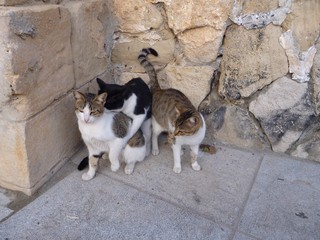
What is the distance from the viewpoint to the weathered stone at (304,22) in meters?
2.49

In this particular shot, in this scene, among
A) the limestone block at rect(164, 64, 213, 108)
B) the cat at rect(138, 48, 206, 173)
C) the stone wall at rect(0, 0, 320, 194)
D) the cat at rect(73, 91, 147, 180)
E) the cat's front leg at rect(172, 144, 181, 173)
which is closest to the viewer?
the stone wall at rect(0, 0, 320, 194)

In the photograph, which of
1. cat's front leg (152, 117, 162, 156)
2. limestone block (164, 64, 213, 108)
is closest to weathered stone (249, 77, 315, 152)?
limestone block (164, 64, 213, 108)

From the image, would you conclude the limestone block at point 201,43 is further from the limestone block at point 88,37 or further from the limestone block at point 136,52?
the limestone block at point 88,37

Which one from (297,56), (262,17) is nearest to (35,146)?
(262,17)

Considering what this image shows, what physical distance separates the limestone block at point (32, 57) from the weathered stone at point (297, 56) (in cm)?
169

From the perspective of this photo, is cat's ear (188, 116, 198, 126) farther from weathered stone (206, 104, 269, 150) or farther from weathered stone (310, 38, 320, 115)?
weathered stone (310, 38, 320, 115)

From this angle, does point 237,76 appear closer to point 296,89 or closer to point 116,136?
point 296,89

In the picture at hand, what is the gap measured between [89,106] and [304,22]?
1.77 m

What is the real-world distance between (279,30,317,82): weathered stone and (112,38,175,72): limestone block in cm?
95

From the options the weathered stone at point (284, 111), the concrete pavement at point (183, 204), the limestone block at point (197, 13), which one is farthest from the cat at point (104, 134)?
the weathered stone at point (284, 111)

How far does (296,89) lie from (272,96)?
0.20m

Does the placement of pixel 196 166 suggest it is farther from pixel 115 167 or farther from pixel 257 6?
pixel 257 6

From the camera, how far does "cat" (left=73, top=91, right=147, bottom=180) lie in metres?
2.27

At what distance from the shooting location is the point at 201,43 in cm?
276
